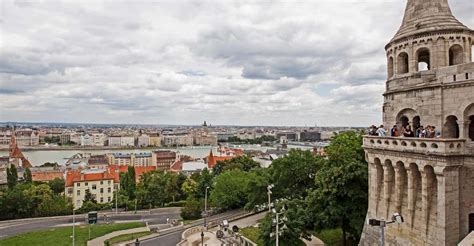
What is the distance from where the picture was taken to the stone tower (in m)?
16.3

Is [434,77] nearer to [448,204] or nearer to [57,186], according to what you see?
[448,204]

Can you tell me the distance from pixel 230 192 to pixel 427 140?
3471 cm

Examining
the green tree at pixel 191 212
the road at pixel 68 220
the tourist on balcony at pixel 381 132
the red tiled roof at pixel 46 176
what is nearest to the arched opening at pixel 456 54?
the tourist on balcony at pixel 381 132

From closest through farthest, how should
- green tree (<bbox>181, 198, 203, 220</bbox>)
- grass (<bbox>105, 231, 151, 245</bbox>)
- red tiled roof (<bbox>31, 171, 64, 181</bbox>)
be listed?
grass (<bbox>105, 231, 151, 245</bbox>) < green tree (<bbox>181, 198, 203, 220</bbox>) < red tiled roof (<bbox>31, 171, 64, 181</bbox>)

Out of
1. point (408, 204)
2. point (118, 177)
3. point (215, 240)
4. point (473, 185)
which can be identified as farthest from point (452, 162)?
point (118, 177)

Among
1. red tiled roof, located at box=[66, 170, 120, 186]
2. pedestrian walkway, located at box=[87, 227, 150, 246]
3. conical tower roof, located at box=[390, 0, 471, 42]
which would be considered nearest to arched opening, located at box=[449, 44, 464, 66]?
conical tower roof, located at box=[390, 0, 471, 42]

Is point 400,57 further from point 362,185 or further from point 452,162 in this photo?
point 362,185

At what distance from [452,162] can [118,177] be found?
214 ft

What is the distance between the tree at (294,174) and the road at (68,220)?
19.2 meters

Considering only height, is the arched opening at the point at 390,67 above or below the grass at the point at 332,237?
above

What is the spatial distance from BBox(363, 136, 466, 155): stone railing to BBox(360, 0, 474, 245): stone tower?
4 centimetres

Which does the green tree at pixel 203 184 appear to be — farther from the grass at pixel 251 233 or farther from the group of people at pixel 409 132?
the group of people at pixel 409 132

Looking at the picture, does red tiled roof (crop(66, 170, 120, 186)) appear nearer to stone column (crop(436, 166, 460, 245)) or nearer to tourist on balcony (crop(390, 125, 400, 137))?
tourist on balcony (crop(390, 125, 400, 137))

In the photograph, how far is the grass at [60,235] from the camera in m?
39.2
